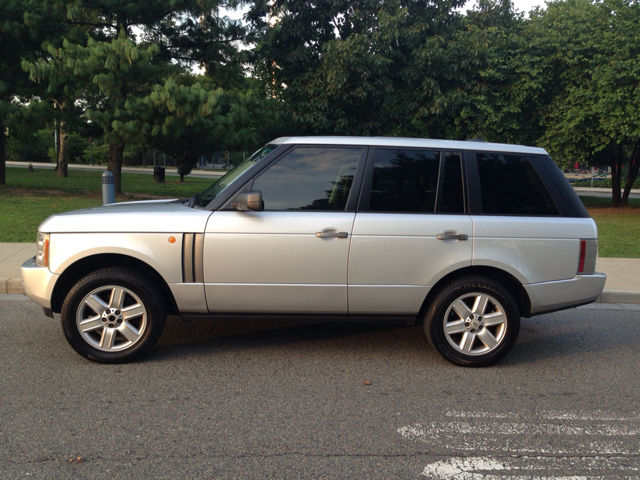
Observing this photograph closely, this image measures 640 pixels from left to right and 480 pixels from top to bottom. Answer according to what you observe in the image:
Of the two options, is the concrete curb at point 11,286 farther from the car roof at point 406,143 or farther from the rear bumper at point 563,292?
the rear bumper at point 563,292

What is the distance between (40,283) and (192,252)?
4.05 ft

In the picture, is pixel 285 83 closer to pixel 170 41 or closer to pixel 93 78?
pixel 170 41

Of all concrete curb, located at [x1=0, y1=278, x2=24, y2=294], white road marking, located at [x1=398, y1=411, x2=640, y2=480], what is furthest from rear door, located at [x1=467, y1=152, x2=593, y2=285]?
concrete curb, located at [x1=0, y1=278, x2=24, y2=294]

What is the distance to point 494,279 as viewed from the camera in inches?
196

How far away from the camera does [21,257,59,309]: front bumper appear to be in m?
4.62

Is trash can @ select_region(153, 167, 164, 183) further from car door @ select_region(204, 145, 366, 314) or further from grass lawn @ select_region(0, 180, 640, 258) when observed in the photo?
car door @ select_region(204, 145, 366, 314)

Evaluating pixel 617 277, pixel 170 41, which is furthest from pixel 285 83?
pixel 617 277

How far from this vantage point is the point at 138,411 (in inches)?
152

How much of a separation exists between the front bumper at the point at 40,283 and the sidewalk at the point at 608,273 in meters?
2.66

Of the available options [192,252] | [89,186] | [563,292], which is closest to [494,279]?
[563,292]

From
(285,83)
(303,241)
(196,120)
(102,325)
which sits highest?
(285,83)

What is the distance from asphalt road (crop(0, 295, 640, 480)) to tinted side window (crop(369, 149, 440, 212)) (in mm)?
1348

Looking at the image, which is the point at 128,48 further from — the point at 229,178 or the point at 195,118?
the point at 229,178

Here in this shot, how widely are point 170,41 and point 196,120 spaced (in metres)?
4.51
